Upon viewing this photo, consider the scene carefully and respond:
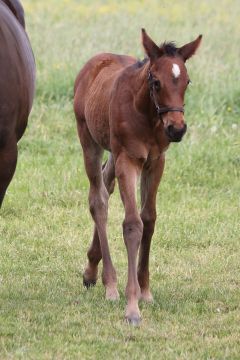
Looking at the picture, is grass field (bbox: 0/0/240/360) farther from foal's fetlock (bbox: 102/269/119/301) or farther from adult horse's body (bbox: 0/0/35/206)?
adult horse's body (bbox: 0/0/35/206)

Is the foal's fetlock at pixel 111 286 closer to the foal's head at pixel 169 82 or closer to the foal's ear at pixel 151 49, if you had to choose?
the foal's head at pixel 169 82

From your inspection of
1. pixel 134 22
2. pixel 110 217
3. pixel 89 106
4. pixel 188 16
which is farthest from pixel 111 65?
pixel 188 16

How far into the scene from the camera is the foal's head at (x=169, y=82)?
16.8 feet

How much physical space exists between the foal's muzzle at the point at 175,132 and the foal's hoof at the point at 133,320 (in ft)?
3.32

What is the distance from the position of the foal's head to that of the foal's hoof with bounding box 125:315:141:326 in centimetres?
101

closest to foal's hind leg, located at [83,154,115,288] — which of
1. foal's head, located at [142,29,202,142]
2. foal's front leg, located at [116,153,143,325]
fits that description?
A: foal's front leg, located at [116,153,143,325]

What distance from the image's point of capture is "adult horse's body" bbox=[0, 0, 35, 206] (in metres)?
5.24

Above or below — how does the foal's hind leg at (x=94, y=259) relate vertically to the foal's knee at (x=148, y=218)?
below

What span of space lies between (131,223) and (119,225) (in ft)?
8.01

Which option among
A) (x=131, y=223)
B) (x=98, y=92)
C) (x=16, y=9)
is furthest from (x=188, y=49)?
(x=16, y=9)

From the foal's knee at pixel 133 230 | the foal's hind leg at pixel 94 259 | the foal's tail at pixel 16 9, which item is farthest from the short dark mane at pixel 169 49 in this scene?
the foal's tail at pixel 16 9

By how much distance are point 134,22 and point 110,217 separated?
21.4ft

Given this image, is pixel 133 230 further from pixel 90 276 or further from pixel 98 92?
pixel 98 92

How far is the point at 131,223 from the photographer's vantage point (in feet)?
18.1
